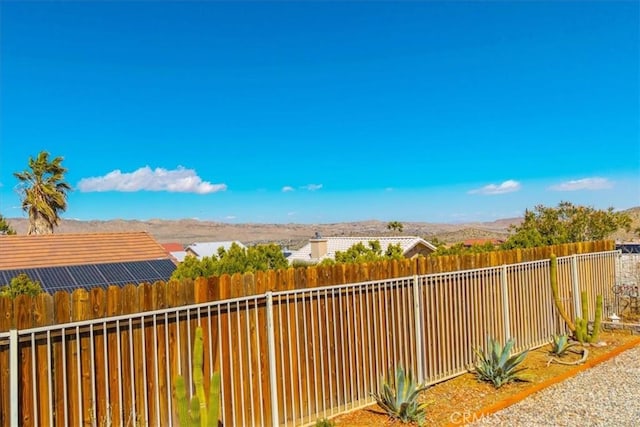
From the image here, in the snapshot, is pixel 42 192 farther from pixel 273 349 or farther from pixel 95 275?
pixel 273 349

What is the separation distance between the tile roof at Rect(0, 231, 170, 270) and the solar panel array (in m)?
1.55

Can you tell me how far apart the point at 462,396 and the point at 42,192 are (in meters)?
28.3

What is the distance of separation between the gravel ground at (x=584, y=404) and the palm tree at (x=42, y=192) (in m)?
28.5

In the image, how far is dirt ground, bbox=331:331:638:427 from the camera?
516 cm

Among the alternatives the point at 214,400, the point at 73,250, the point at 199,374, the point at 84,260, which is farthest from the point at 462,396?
the point at 73,250

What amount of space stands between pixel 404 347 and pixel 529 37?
13747 mm

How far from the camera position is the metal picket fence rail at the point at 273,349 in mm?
3439

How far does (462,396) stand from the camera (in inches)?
234

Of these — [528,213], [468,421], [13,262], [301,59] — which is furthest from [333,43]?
[528,213]

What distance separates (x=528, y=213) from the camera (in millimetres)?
40969

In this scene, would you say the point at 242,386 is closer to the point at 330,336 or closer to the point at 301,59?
the point at 330,336

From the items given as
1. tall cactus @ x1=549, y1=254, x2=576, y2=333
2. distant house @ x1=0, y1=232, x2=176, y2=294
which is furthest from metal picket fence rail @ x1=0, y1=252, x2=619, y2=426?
distant house @ x1=0, y1=232, x2=176, y2=294

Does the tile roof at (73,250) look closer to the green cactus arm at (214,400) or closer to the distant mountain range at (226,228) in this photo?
the green cactus arm at (214,400)
